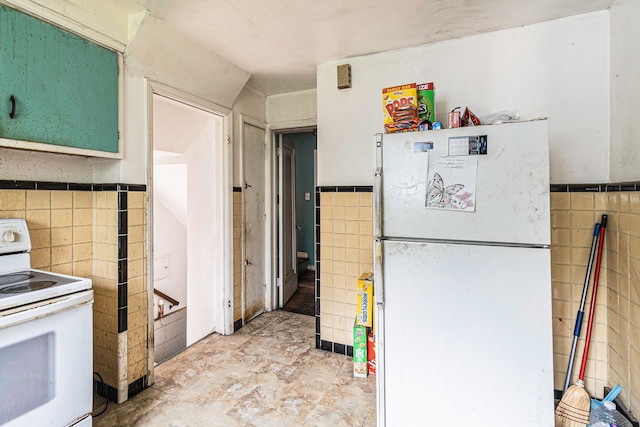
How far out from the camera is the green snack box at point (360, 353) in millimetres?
2145

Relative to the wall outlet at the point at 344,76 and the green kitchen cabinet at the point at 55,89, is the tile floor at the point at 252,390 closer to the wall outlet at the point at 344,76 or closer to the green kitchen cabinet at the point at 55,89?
the green kitchen cabinet at the point at 55,89

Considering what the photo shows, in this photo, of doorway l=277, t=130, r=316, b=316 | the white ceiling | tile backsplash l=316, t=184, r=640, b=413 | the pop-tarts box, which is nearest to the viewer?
tile backsplash l=316, t=184, r=640, b=413

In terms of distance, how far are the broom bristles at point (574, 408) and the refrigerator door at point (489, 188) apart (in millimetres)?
1020

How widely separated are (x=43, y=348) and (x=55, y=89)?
1243 millimetres

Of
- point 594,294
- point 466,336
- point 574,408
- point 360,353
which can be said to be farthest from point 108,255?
point 594,294

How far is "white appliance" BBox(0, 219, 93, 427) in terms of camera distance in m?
1.18

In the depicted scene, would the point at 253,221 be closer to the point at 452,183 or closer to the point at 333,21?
the point at 333,21

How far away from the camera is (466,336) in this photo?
4.66ft

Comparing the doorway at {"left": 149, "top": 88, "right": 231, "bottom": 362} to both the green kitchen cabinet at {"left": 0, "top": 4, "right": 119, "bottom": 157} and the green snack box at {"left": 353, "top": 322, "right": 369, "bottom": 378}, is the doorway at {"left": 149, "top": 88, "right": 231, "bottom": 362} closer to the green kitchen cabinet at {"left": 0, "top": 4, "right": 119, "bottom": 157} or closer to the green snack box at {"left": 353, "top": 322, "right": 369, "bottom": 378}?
the green kitchen cabinet at {"left": 0, "top": 4, "right": 119, "bottom": 157}

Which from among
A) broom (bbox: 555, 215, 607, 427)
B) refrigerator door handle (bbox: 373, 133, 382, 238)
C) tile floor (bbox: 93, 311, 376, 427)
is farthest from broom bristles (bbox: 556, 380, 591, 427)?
refrigerator door handle (bbox: 373, 133, 382, 238)

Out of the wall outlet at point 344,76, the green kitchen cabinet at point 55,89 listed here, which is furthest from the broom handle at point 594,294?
the green kitchen cabinet at point 55,89

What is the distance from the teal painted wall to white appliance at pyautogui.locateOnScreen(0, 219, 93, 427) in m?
4.10

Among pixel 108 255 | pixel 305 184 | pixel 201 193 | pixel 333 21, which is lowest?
pixel 108 255

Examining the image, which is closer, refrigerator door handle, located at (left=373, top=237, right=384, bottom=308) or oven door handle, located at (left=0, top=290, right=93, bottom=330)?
oven door handle, located at (left=0, top=290, right=93, bottom=330)
